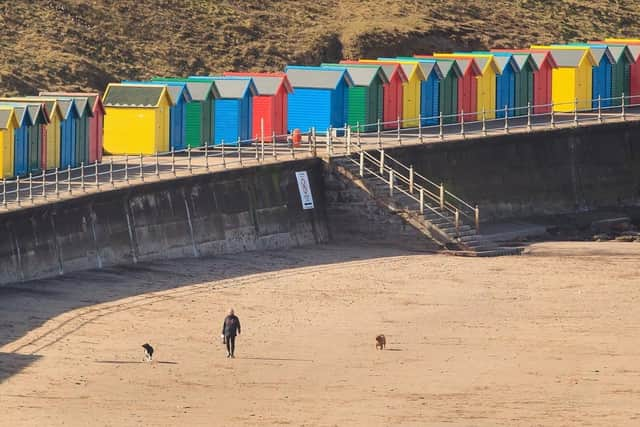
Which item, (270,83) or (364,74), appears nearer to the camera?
(270,83)

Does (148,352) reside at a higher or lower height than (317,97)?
lower

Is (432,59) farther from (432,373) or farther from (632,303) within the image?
(432,373)

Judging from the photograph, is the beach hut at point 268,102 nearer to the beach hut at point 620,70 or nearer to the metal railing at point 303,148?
the metal railing at point 303,148

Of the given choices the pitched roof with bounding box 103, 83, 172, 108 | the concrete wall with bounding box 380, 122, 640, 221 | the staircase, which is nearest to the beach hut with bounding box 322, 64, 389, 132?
the concrete wall with bounding box 380, 122, 640, 221

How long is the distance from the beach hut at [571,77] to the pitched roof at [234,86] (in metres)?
17.4

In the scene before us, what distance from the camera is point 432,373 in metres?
44.3

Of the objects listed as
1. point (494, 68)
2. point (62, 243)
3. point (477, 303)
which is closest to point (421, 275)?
point (477, 303)

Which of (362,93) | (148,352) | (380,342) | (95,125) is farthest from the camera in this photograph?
(362,93)

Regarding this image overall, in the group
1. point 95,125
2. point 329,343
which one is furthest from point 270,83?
point 329,343

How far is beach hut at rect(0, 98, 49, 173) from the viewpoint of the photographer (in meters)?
57.3

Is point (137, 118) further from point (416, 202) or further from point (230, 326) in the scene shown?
point (230, 326)

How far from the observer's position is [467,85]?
251 ft

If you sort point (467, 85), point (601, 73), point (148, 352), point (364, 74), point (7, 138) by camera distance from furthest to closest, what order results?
point (601, 73) → point (467, 85) → point (364, 74) → point (7, 138) → point (148, 352)

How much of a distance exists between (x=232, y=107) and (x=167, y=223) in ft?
36.2
